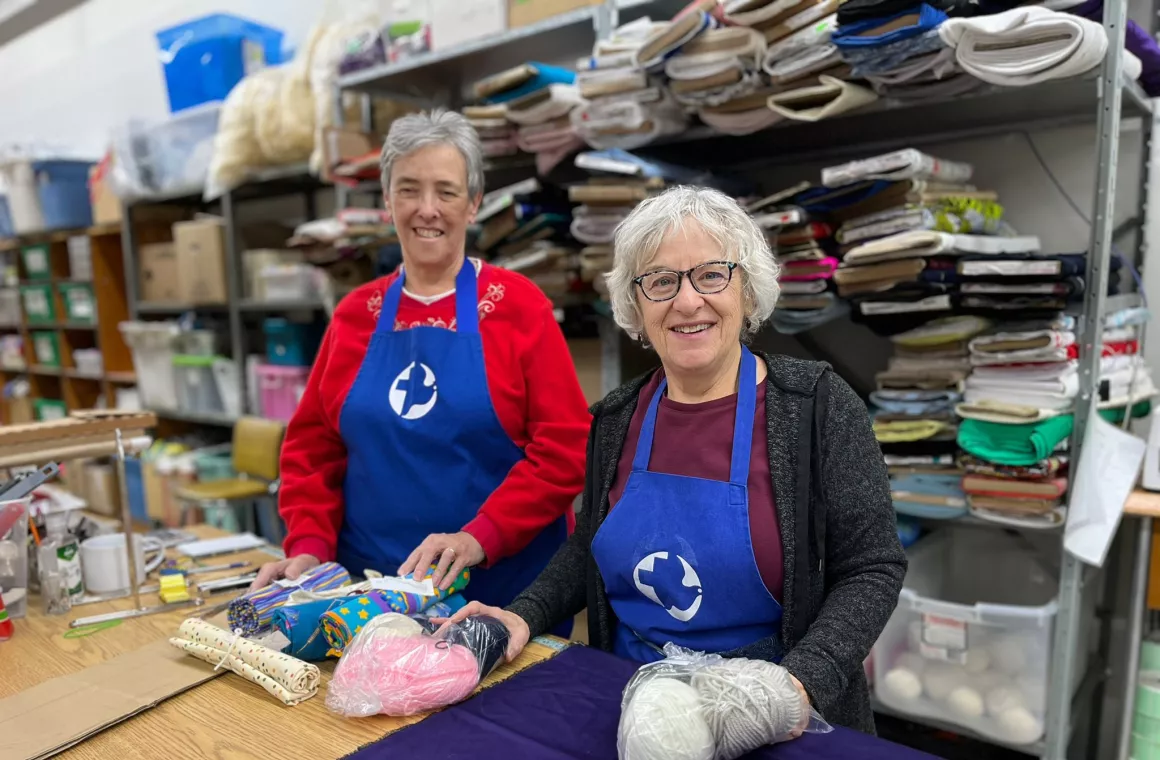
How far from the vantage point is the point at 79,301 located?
489cm

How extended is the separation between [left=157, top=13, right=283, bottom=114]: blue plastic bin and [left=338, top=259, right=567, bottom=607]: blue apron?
9.78 feet

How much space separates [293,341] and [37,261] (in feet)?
9.33

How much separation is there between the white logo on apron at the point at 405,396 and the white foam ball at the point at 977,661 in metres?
1.44

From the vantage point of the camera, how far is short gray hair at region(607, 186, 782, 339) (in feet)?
3.79

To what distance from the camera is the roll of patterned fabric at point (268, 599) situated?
4.01 feet

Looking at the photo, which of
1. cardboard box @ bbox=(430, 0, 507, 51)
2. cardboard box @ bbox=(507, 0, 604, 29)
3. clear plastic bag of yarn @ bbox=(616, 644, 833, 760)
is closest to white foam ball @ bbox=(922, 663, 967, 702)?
clear plastic bag of yarn @ bbox=(616, 644, 833, 760)

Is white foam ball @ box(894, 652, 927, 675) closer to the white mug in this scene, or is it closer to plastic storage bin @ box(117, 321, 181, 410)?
the white mug

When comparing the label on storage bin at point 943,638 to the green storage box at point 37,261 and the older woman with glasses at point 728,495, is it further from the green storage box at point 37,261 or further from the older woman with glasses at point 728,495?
the green storage box at point 37,261

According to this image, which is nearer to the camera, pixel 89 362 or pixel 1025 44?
pixel 1025 44

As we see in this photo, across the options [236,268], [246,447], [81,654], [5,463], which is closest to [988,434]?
[81,654]

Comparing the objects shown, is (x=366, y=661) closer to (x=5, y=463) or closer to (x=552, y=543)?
(x=552, y=543)

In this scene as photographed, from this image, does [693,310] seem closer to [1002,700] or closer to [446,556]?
[446,556]

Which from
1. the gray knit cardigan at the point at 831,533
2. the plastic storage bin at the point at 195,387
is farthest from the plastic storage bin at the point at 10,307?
the gray knit cardigan at the point at 831,533

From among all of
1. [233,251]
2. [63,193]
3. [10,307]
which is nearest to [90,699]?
[233,251]
